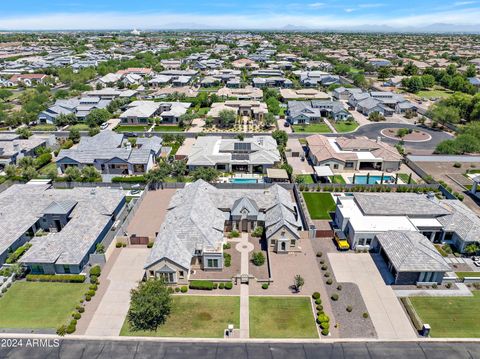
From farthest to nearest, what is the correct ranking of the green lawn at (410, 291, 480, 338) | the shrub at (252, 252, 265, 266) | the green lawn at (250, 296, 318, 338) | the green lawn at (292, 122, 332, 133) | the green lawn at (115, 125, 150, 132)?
the green lawn at (115, 125, 150, 132) → the green lawn at (292, 122, 332, 133) → the shrub at (252, 252, 265, 266) → the green lawn at (410, 291, 480, 338) → the green lawn at (250, 296, 318, 338)

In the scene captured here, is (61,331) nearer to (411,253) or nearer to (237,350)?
(237,350)

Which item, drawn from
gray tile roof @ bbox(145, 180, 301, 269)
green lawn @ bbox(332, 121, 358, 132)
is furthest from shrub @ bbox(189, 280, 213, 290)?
green lawn @ bbox(332, 121, 358, 132)

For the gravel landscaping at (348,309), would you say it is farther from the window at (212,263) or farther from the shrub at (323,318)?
the window at (212,263)

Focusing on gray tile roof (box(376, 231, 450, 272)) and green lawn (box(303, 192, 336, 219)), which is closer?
gray tile roof (box(376, 231, 450, 272))

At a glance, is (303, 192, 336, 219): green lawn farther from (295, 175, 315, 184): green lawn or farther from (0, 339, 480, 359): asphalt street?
(0, 339, 480, 359): asphalt street

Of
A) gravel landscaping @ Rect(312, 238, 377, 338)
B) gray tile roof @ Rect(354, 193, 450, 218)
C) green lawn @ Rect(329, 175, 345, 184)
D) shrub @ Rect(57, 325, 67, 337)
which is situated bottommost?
gravel landscaping @ Rect(312, 238, 377, 338)

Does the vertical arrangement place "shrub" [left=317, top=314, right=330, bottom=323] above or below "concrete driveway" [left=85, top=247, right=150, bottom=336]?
above
